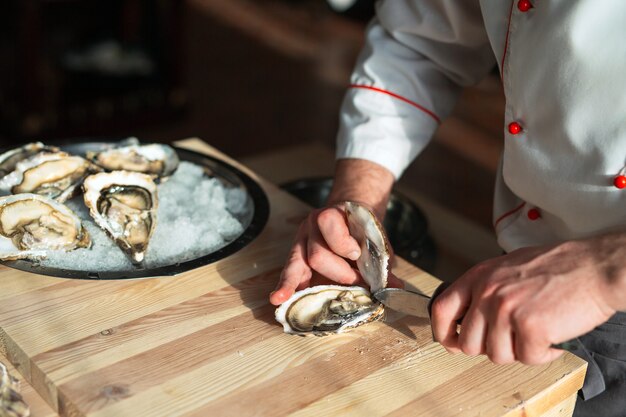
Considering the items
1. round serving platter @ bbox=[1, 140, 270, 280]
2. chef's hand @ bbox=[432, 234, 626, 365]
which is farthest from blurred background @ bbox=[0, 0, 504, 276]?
chef's hand @ bbox=[432, 234, 626, 365]

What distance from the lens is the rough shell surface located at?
36.3 inches

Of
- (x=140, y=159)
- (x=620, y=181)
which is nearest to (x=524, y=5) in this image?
(x=620, y=181)

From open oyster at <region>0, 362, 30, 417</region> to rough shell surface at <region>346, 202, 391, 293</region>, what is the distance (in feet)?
1.33

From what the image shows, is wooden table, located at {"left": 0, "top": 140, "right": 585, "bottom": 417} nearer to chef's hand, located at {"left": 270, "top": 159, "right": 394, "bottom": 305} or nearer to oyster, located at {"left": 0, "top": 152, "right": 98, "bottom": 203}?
chef's hand, located at {"left": 270, "top": 159, "right": 394, "bottom": 305}

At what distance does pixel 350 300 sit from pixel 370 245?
0.07 metres

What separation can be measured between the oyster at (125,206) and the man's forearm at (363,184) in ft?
0.84

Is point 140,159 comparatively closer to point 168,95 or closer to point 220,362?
point 220,362

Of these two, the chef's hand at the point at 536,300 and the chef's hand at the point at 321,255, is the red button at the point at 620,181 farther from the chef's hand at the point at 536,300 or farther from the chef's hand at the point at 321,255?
the chef's hand at the point at 321,255

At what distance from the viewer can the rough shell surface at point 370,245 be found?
92cm

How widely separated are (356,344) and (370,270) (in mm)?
103

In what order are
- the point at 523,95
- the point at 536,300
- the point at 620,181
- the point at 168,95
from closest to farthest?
the point at 536,300 → the point at 620,181 → the point at 523,95 → the point at 168,95

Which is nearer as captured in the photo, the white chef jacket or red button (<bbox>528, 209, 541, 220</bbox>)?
the white chef jacket

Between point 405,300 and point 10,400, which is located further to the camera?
point 405,300

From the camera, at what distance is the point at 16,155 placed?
1138mm
